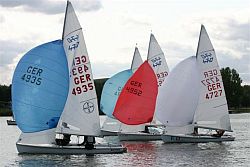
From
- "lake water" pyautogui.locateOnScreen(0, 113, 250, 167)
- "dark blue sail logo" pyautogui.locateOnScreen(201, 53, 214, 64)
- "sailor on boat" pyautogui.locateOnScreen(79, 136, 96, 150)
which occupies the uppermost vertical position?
"dark blue sail logo" pyautogui.locateOnScreen(201, 53, 214, 64)

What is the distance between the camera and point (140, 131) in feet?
153

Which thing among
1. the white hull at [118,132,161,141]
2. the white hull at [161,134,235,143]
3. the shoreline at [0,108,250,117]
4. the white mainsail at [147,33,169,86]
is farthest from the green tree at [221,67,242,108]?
the white hull at [161,134,235,143]

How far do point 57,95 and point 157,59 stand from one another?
725 inches

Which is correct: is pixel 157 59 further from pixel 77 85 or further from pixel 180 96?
pixel 77 85

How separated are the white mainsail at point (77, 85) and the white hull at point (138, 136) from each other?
11.8m

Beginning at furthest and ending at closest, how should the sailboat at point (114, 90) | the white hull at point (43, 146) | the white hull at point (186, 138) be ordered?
the sailboat at point (114, 90) → the white hull at point (186, 138) → the white hull at point (43, 146)

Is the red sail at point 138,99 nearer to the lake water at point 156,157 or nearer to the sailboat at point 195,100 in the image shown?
the sailboat at point 195,100

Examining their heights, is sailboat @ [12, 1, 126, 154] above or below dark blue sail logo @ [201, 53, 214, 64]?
below

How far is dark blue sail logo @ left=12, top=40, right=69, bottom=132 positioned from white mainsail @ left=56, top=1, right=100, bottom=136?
0.65 m

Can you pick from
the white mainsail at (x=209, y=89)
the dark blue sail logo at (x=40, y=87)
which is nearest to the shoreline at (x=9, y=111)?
the white mainsail at (x=209, y=89)

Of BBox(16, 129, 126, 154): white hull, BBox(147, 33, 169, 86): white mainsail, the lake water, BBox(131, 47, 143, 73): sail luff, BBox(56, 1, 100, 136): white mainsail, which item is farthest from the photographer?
BBox(147, 33, 169, 86): white mainsail

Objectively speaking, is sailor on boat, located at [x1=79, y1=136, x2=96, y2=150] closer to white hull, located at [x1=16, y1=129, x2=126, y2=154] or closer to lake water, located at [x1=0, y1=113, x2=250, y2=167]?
white hull, located at [x1=16, y1=129, x2=126, y2=154]

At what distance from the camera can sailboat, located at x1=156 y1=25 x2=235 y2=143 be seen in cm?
4184

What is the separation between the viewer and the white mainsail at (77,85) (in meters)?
33.2
